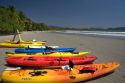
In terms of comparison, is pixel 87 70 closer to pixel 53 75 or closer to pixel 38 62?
pixel 53 75

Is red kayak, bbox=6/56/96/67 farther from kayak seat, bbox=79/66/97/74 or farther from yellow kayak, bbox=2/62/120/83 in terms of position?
kayak seat, bbox=79/66/97/74

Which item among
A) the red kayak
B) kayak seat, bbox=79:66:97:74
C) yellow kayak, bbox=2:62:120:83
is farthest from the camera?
the red kayak

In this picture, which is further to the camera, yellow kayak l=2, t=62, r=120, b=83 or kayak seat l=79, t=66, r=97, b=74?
kayak seat l=79, t=66, r=97, b=74

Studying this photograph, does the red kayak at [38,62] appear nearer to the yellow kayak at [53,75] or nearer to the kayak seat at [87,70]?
the yellow kayak at [53,75]

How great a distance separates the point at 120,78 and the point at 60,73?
2.57 meters

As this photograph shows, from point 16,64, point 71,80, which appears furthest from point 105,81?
point 16,64

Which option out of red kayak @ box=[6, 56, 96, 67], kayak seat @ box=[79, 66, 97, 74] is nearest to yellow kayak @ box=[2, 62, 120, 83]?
kayak seat @ box=[79, 66, 97, 74]

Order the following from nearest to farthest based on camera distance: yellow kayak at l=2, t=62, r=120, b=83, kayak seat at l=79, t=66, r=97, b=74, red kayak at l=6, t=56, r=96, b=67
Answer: yellow kayak at l=2, t=62, r=120, b=83, kayak seat at l=79, t=66, r=97, b=74, red kayak at l=6, t=56, r=96, b=67

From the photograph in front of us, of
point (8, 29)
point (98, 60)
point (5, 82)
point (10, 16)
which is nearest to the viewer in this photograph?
point (5, 82)

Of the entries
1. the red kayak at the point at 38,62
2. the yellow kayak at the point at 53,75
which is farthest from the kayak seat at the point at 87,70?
the red kayak at the point at 38,62

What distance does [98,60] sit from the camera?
1497cm

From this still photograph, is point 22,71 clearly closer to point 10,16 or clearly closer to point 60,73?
point 60,73

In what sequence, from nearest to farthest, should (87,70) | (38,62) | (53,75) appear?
(53,75), (87,70), (38,62)

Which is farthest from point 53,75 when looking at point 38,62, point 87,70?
point 38,62
